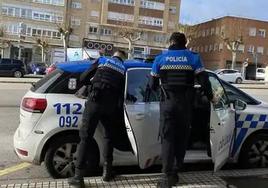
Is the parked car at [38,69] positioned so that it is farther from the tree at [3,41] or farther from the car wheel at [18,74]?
the tree at [3,41]

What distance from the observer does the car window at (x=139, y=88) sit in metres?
6.18

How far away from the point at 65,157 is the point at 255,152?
106 inches

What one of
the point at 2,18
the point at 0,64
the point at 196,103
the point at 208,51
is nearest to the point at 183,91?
the point at 196,103

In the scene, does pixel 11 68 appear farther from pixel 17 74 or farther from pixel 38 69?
pixel 38 69

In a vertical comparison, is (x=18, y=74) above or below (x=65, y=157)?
below

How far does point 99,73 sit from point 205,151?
1819 mm

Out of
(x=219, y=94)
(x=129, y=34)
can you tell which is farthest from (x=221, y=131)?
(x=129, y=34)

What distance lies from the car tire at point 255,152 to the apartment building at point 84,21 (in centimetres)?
6492

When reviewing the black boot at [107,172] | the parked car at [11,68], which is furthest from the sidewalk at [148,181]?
the parked car at [11,68]

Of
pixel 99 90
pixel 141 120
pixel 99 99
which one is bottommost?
pixel 141 120

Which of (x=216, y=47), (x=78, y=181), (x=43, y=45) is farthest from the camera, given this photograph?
(x=216, y=47)

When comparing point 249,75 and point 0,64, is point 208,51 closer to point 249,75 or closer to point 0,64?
point 249,75

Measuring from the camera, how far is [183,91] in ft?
17.4

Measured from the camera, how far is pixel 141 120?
6.00m
